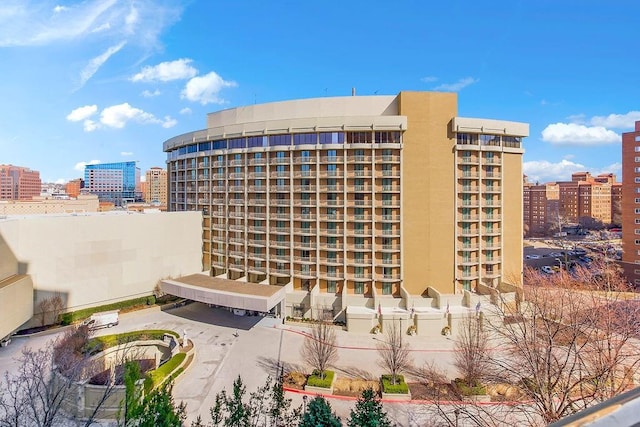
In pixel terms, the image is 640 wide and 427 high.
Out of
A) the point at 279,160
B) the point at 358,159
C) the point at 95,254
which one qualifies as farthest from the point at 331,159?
the point at 95,254

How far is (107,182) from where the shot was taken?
16125 centimetres

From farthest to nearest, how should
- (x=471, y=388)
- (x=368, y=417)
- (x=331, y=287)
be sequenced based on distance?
(x=331, y=287) < (x=471, y=388) < (x=368, y=417)

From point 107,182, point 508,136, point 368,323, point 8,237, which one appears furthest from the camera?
point 107,182

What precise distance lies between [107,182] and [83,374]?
6805 inches

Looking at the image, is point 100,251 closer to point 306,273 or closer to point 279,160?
point 279,160

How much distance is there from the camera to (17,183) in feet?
429

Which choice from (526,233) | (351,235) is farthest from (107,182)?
(526,233)

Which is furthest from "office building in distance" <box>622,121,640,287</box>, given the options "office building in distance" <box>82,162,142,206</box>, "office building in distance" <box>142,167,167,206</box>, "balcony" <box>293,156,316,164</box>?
"office building in distance" <box>82,162,142,206</box>

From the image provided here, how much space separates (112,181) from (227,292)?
166 metres

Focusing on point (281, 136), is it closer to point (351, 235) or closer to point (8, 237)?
point (351, 235)

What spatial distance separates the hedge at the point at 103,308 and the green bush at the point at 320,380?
69.3 ft

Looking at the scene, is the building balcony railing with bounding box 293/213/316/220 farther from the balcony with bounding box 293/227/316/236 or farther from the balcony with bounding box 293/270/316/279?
the balcony with bounding box 293/270/316/279

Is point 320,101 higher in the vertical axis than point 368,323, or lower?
higher

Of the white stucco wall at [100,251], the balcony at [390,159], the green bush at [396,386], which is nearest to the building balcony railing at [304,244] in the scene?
the balcony at [390,159]
